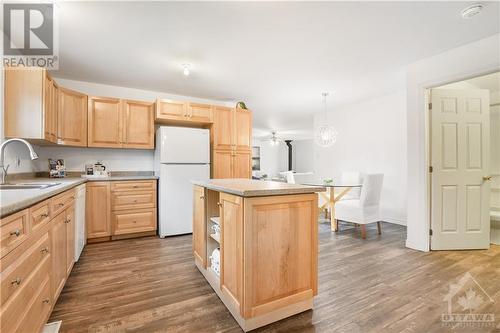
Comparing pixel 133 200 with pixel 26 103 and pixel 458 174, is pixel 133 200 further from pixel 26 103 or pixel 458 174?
pixel 458 174

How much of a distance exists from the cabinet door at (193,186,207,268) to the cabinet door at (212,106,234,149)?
5.80 feet

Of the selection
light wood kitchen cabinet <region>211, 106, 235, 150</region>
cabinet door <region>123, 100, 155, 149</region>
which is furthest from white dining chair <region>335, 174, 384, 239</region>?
cabinet door <region>123, 100, 155, 149</region>

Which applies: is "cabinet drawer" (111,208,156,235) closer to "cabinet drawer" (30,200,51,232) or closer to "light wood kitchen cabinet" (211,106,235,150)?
"light wood kitchen cabinet" (211,106,235,150)

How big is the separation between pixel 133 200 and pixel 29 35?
2195 mm

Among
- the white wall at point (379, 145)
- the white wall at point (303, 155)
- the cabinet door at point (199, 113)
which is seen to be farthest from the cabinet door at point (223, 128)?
the white wall at point (303, 155)

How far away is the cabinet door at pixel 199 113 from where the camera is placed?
3.83 m

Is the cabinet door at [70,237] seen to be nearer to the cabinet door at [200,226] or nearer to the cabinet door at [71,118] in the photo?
the cabinet door at [200,226]

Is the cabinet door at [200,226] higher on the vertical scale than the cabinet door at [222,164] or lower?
lower

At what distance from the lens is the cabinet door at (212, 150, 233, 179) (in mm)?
3971

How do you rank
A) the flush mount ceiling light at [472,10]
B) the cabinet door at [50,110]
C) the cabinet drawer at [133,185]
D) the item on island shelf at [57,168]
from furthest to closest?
the cabinet drawer at [133,185], the item on island shelf at [57,168], the cabinet door at [50,110], the flush mount ceiling light at [472,10]

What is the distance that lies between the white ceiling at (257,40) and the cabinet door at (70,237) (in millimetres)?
1765

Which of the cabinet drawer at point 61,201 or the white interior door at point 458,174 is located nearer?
the cabinet drawer at point 61,201

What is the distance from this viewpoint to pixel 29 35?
2361 millimetres

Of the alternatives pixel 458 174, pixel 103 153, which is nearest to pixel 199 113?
pixel 103 153
